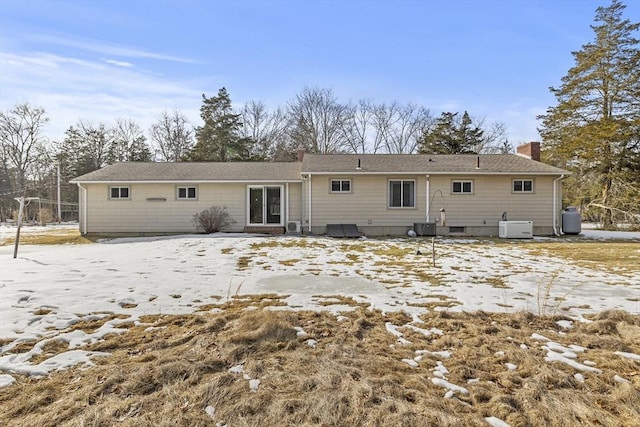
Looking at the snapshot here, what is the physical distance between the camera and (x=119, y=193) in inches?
599

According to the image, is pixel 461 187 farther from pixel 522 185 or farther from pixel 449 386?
pixel 449 386

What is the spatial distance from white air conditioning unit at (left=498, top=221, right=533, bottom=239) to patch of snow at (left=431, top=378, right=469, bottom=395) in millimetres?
12880

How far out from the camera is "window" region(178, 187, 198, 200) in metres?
15.3

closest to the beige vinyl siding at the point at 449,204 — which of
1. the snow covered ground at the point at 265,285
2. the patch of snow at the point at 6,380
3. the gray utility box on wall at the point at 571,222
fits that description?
the gray utility box on wall at the point at 571,222

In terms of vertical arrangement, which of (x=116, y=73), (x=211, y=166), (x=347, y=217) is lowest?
(x=347, y=217)

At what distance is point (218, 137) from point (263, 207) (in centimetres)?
1830

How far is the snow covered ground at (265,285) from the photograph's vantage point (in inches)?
165

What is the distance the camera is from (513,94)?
2325 cm

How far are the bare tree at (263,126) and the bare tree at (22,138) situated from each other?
17781mm

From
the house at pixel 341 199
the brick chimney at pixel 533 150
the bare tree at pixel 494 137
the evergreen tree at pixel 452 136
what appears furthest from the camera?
the bare tree at pixel 494 137

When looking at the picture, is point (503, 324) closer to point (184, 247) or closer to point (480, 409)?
point (480, 409)

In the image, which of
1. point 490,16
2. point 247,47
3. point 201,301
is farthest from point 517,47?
point 201,301

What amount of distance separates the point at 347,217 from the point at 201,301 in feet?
34.1

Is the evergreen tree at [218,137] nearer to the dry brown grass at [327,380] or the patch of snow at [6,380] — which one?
the dry brown grass at [327,380]
